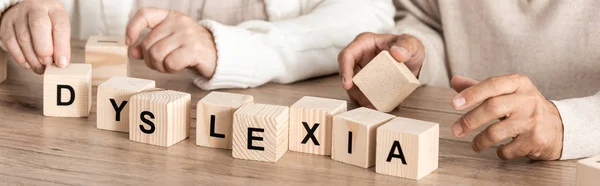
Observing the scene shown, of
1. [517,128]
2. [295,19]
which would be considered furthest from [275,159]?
[295,19]

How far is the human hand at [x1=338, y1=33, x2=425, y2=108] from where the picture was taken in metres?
1.39

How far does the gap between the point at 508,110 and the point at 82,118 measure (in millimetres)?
633

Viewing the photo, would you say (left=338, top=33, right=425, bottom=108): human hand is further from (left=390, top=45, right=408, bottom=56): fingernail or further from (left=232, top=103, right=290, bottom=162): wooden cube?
(left=232, top=103, right=290, bottom=162): wooden cube

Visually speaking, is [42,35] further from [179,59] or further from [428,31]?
[428,31]

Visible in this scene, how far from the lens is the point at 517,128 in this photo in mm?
1133

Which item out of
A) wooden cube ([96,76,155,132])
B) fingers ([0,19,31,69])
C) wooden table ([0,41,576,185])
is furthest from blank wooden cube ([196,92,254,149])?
fingers ([0,19,31,69])

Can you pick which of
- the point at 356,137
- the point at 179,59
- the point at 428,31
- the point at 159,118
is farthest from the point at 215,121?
the point at 428,31

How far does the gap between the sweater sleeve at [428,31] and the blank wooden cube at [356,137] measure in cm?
60

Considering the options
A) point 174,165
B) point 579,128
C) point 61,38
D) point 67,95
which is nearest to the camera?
point 174,165

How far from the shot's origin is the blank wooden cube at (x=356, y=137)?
1.08 meters

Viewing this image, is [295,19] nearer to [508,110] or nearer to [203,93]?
[203,93]

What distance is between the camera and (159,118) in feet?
3.84

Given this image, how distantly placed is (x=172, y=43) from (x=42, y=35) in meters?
0.22

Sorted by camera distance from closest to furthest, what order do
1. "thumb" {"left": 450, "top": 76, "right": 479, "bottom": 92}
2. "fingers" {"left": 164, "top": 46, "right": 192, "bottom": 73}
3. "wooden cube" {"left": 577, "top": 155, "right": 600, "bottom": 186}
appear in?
"wooden cube" {"left": 577, "top": 155, "right": 600, "bottom": 186} → "thumb" {"left": 450, "top": 76, "right": 479, "bottom": 92} → "fingers" {"left": 164, "top": 46, "right": 192, "bottom": 73}
